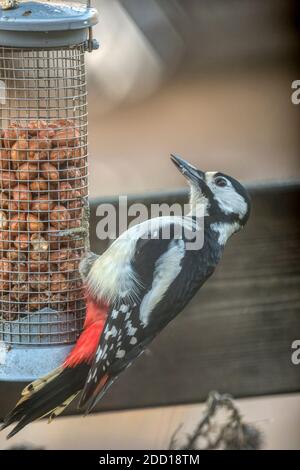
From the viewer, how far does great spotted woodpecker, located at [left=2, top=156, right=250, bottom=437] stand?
2.27 meters

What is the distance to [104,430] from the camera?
142 inches

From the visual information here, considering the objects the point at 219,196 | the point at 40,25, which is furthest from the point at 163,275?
the point at 40,25

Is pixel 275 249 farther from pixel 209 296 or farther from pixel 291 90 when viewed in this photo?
pixel 291 90

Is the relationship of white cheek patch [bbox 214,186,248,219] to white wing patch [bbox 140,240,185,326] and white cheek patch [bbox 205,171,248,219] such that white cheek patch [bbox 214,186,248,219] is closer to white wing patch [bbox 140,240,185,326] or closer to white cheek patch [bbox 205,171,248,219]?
white cheek patch [bbox 205,171,248,219]

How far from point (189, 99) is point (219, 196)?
2.42m

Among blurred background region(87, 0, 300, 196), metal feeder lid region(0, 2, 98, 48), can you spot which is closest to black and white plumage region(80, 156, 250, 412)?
metal feeder lid region(0, 2, 98, 48)

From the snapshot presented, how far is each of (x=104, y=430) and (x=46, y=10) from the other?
199 centimetres

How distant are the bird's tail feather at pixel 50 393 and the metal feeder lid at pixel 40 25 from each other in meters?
0.71

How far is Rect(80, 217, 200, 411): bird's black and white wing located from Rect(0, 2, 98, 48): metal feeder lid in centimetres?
54

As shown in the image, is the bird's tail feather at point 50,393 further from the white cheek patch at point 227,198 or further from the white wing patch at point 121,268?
the white cheek patch at point 227,198

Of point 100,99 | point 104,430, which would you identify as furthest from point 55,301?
point 100,99

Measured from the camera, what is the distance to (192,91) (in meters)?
4.79

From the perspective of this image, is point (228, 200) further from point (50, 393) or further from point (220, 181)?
point (50, 393)

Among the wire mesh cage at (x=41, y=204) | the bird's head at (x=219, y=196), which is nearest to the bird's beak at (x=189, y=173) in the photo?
the bird's head at (x=219, y=196)
